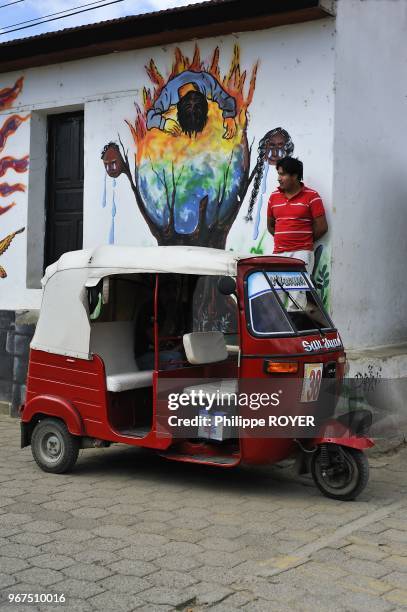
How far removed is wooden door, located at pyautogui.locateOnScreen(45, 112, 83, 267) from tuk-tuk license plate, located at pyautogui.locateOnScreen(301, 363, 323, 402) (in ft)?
16.1

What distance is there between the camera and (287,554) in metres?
4.64

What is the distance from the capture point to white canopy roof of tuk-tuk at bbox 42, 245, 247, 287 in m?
5.60

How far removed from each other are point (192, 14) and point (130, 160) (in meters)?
1.77

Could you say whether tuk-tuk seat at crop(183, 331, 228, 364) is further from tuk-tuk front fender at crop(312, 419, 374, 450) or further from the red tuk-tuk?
tuk-tuk front fender at crop(312, 419, 374, 450)

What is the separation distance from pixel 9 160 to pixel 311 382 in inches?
240

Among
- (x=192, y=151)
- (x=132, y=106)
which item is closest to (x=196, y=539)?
(x=192, y=151)

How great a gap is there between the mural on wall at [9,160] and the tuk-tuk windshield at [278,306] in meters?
5.11

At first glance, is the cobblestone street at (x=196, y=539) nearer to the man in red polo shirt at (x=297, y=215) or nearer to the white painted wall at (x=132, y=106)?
the man in red polo shirt at (x=297, y=215)

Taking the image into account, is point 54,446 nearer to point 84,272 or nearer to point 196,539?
point 84,272

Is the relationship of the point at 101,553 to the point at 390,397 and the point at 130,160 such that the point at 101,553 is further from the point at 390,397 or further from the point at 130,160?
the point at 130,160

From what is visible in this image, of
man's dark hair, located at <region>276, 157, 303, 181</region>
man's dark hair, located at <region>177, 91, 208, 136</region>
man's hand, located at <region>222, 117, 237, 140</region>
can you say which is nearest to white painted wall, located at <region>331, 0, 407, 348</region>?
man's dark hair, located at <region>276, 157, 303, 181</region>

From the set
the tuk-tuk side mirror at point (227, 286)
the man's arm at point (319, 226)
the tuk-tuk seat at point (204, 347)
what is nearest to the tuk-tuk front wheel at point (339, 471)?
the tuk-tuk seat at point (204, 347)

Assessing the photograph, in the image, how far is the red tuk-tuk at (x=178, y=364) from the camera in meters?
5.58

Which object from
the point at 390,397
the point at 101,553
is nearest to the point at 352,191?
the point at 390,397
